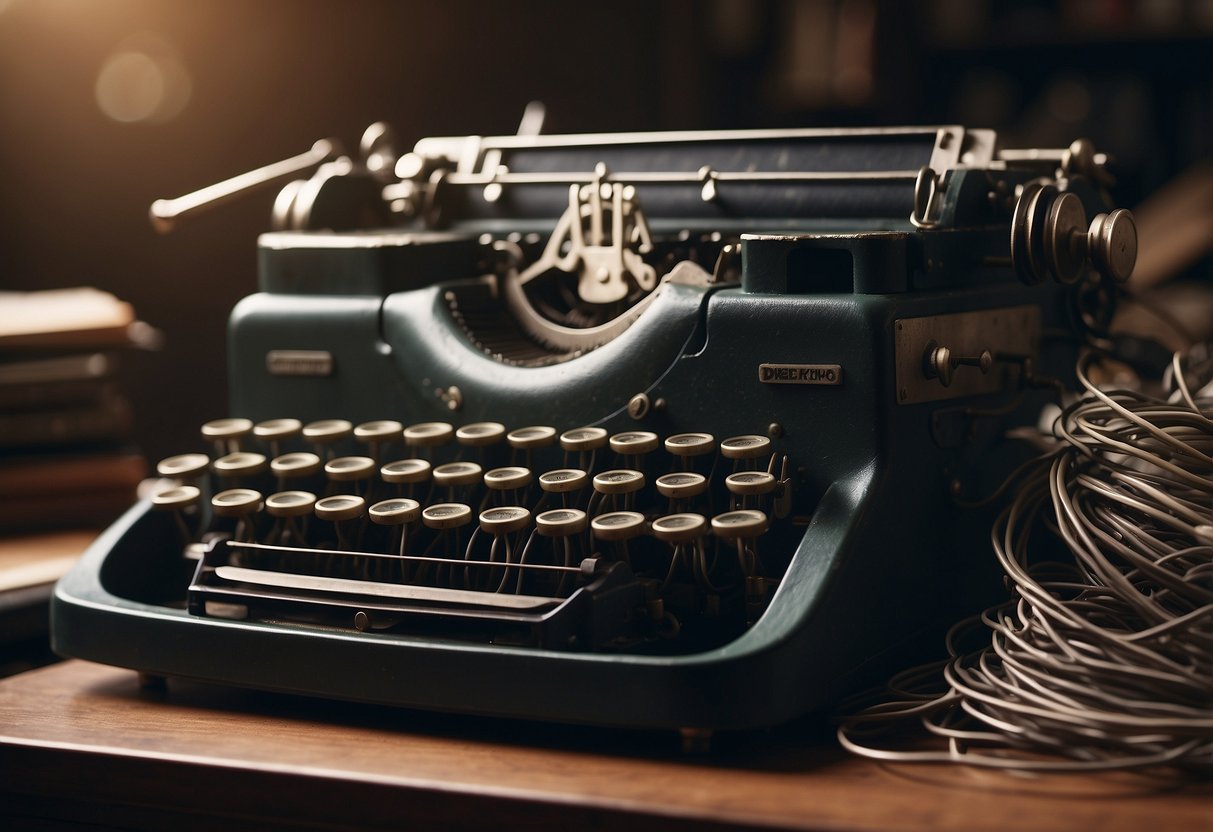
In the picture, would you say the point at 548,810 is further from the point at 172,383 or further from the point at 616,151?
the point at 172,383

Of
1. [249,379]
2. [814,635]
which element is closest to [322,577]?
[249,379]

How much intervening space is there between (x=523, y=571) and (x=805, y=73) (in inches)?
104

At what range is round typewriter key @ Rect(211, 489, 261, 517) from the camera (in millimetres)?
1475

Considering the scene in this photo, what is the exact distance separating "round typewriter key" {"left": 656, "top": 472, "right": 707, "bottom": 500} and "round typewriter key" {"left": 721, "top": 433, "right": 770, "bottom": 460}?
0.11 ft

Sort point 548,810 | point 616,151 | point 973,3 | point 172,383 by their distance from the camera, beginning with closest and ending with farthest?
1. point 548,810
2. point 616,151
3. point 172,383
4. point 973,3

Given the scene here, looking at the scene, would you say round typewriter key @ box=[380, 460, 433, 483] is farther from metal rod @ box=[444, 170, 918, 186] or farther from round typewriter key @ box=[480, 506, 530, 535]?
metal rod @ box=[444, 170, 918, 186]

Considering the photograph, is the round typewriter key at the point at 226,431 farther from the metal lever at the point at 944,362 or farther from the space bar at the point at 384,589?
the metal lever at the point at 944,362

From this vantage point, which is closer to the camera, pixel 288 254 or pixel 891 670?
pixel 891 670

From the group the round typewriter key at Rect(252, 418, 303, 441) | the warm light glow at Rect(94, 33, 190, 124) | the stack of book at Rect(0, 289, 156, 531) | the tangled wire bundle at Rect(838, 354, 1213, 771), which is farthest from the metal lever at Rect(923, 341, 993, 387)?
the warm light glow at Rect(94, 33, 190, 124)

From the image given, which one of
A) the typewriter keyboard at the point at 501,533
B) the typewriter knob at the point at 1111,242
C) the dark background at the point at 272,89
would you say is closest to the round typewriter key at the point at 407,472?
the typewriter keyboard at the point at 501,533

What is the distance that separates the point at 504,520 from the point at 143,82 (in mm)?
1697

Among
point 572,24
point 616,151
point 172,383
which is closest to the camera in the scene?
point 616,151

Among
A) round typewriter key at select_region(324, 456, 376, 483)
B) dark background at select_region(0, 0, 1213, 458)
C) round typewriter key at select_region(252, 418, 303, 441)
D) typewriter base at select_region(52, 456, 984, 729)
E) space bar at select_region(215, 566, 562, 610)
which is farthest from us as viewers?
dark background at select_region(0, 0, 1213, 458)

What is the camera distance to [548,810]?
108 cm
